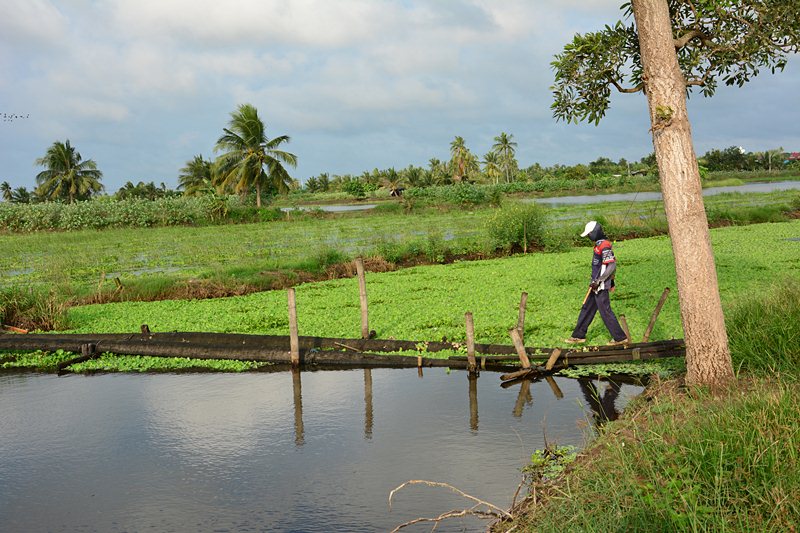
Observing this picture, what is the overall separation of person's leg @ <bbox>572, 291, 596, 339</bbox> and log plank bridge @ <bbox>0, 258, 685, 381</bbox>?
1.99ft

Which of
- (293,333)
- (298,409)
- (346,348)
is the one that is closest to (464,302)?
(346,348)

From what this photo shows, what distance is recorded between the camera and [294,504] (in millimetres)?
6332

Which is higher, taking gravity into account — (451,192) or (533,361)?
(451,192)

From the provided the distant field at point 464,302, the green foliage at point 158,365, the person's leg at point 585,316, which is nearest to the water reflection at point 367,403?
the distant field at point 464,302

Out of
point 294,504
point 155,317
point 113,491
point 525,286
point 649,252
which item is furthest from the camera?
point 649,252

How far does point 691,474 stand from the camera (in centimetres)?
456

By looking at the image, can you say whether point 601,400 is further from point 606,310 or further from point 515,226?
point 515,226

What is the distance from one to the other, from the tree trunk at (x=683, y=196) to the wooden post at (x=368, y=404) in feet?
11.6

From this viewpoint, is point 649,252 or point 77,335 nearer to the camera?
point 77,335

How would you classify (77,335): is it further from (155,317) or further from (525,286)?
(525,286)

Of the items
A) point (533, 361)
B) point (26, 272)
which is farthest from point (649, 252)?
point (26, 272)

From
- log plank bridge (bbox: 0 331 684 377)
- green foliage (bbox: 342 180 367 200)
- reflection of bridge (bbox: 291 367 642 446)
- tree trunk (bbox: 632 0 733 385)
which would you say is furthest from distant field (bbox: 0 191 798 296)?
green foliage (bbox: 342 180 367 200)

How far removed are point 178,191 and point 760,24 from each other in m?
65.4

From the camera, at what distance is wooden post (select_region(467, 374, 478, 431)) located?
817 cm
